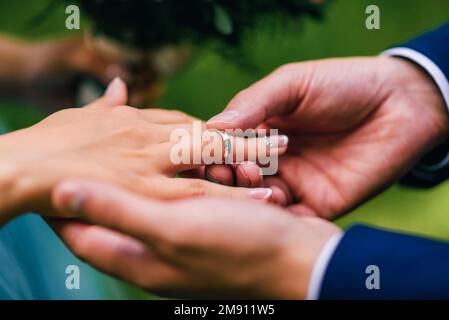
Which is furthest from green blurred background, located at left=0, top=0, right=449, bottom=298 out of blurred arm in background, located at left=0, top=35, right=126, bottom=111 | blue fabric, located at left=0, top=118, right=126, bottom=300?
blue fabric, located at left=0, top=118, right=126, bottom=300

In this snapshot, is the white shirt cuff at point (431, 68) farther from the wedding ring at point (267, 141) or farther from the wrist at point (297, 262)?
the wrist at point (297, 262)

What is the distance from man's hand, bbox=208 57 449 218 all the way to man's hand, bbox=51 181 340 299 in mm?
287

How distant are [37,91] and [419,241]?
1028 mm

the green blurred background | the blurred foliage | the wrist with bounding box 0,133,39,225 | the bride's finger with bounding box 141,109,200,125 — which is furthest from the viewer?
the green blurred background

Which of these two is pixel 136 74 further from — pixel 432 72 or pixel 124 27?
pixel 432 72

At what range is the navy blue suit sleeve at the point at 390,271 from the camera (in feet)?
1.83

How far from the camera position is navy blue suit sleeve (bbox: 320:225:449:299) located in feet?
1.83

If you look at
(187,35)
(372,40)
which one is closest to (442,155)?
(187,35)

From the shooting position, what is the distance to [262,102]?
0.82 metres

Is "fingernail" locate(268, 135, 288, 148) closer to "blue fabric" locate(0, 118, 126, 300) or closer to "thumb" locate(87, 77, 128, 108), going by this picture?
"thumb" locate(87, 77, 128, 108)

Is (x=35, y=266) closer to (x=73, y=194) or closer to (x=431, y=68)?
(x=73, y=194)

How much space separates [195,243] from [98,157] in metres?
0.25

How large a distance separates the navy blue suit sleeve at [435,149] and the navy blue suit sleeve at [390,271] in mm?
390

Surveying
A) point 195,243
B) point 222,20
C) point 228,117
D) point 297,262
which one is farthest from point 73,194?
point 222,20
